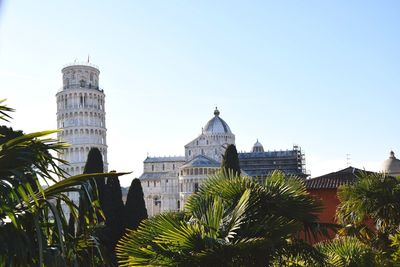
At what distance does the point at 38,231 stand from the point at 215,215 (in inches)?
142

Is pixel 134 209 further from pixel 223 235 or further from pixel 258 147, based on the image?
pixel 258 147

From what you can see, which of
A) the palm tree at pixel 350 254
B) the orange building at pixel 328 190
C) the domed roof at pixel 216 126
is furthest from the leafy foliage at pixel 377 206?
the domed roof at pixel 216 126

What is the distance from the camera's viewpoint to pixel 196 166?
9150 centimetres

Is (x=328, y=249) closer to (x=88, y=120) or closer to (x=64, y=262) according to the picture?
(x=64, y=262)

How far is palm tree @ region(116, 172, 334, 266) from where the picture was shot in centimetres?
753

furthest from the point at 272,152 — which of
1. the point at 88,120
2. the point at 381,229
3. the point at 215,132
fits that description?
the point at 381,229

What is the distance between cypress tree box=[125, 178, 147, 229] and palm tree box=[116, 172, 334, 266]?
25.7 metres

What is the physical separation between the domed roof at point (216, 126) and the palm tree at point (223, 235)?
9954 centimetres

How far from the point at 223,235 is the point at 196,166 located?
83.7m

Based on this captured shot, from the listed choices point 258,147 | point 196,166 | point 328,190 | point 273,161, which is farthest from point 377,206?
point 258,147

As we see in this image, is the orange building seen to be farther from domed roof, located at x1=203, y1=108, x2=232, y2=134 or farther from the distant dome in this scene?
the distant dome

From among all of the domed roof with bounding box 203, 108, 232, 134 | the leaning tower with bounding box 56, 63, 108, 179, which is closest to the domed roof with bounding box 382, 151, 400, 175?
the leaning tower with bounding box 56, 63, 108, 179

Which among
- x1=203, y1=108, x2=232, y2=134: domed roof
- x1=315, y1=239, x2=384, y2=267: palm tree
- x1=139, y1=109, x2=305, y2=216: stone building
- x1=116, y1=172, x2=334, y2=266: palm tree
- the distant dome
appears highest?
x1=203, y1=108, x2=232, y2=134: domed roof

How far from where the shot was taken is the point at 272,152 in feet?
342
